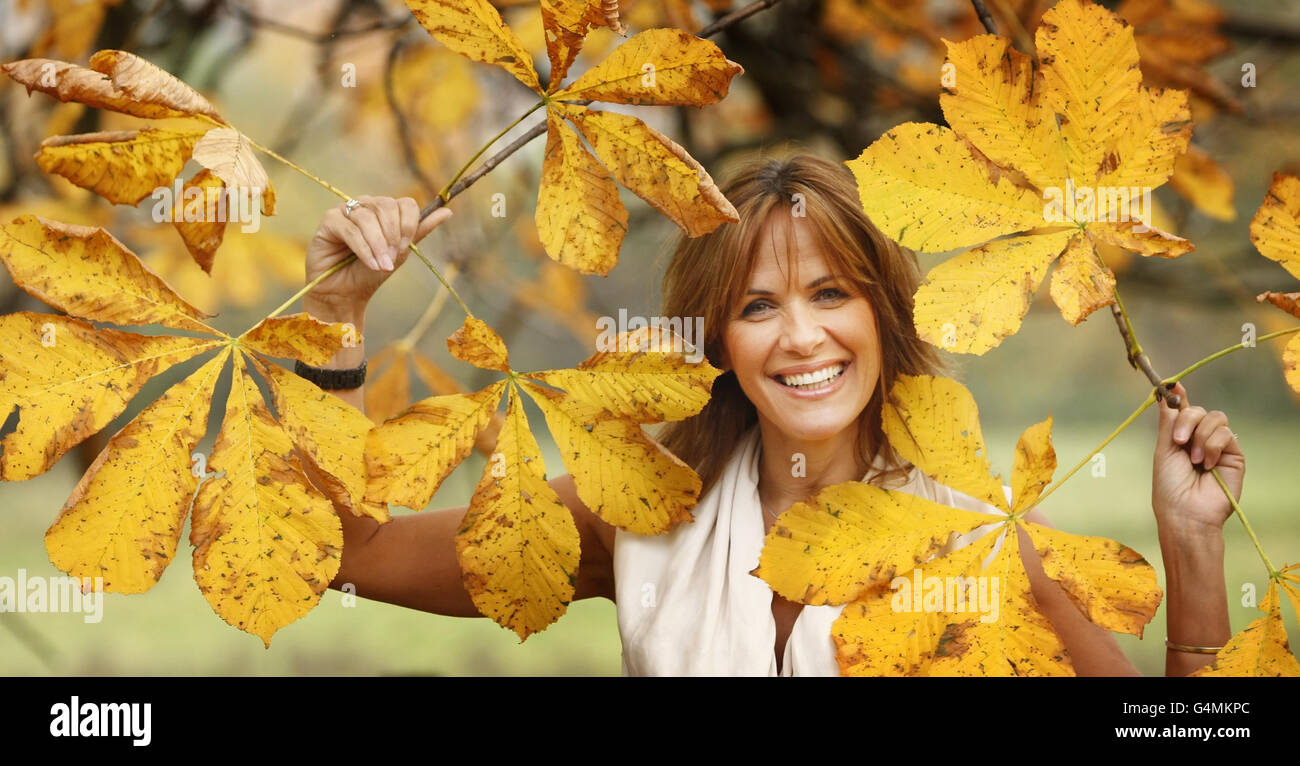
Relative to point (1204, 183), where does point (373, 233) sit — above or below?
below

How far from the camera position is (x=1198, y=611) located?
64 centimetres

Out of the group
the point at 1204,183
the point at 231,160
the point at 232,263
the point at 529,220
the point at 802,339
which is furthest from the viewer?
the point at 529,220

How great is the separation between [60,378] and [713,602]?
0.49 m

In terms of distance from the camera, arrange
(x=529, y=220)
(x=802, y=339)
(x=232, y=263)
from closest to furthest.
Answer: (x=802, y=339) → (x=232, y=263) → (x=529, y=220)

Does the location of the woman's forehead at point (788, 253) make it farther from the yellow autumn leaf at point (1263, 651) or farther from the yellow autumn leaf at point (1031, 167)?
the yellow autumn leaf at point (1263, 651)

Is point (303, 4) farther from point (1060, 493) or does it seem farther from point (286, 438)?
point (1060, 493)

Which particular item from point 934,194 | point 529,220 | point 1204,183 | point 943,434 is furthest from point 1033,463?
point 529,220

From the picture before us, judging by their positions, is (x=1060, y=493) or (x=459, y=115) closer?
(x=459, y=115)

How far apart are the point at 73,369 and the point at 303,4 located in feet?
4.97

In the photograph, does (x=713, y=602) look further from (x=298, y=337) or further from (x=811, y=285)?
(x=298, y=337)

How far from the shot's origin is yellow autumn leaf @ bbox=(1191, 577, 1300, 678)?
521 mm

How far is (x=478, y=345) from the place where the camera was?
1.80ft

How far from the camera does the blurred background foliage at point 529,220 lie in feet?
3.76
